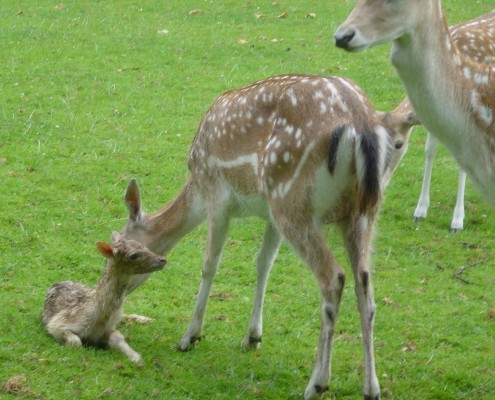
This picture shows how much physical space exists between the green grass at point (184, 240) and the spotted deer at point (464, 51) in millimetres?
140

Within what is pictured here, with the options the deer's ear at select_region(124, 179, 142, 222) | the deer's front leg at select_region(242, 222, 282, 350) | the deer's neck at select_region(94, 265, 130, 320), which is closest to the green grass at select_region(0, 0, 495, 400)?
the deer's front leg at select_region(242, 222, 282, 350)

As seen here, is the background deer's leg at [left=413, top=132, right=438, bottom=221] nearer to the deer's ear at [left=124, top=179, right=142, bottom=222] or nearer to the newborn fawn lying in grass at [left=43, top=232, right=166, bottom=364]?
the deer's ear at [left=124, top=179, right=142, bottom=222]

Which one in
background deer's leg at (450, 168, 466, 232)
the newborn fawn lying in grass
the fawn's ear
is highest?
the fawn's ear

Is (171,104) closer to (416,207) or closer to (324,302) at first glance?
(416,207)

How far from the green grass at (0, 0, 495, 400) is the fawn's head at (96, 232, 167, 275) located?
0.48 meters

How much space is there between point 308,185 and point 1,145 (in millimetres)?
4851

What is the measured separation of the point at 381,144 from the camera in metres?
4.98

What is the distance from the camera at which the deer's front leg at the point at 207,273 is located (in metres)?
5.98

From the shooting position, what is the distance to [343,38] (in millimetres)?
5008

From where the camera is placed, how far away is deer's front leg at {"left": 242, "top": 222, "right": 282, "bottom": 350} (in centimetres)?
604

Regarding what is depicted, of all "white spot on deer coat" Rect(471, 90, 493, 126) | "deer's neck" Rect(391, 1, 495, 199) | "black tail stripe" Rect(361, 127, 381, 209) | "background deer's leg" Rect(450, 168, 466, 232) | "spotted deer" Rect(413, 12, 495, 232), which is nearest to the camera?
"black tail stripe" Rect(361, 127, 381, 209)

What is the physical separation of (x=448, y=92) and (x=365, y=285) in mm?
1127

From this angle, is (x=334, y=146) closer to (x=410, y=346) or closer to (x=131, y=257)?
(x=131, y=257)

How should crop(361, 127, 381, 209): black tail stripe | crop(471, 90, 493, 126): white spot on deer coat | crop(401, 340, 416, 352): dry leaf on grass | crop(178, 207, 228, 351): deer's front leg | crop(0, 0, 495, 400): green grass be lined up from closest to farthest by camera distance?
1. crop(361, 127, 381, 209): black tail stripe
2. crop(471, 90, 493, 126): white spot on deer coat
3. crop(0, 0, 495, 400): green grass
4. crop(178, 207, 228, 351): deer's front leg
5. crop(401, 340, 416, 352): dry leaf on grass
